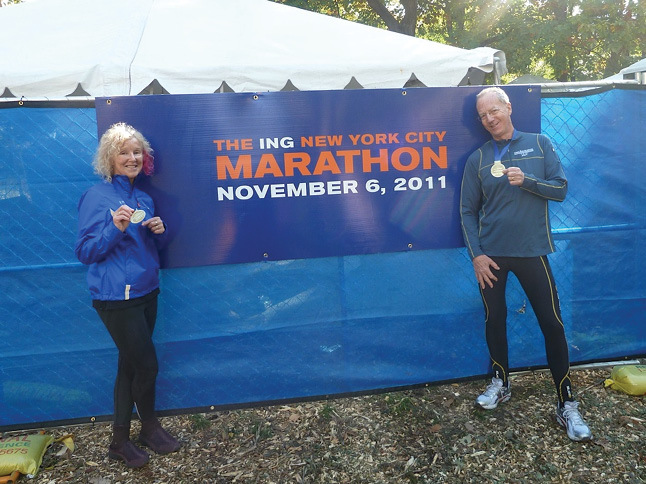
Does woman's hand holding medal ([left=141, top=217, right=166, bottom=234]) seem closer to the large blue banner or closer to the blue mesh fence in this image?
the large blue banner

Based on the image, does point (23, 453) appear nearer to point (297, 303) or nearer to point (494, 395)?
point (297, 303)

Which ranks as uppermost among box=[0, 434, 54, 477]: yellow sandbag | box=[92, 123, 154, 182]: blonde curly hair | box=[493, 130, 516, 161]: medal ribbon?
box=[92, 123, 154, 182]: blonde curly hair

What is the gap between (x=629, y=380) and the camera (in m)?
3.39

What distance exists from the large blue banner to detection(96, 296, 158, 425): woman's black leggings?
49 centimetres

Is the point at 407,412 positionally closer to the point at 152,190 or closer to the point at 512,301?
the point at 512,301

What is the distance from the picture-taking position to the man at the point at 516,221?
2918 mm

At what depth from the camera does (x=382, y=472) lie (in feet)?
9.12

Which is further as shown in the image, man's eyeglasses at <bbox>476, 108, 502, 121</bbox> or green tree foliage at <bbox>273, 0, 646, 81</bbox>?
green tree foliage at <bbox>273, 0, 646, 81</bbox>

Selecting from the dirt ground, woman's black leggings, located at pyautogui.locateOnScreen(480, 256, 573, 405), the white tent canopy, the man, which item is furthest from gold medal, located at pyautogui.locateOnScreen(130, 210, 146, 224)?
woman's black leggings, located at pyautogui.locateOnScreen(480, 256, 573, 405)

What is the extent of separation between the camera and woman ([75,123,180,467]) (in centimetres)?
256

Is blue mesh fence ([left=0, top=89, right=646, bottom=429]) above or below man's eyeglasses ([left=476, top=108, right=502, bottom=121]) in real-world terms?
below

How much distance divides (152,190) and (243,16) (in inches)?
93.3

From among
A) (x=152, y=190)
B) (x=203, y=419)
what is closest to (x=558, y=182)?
(x=152, y=190)

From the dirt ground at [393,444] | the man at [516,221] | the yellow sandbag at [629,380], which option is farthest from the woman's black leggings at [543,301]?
the yellow sandbag at [629,380]
